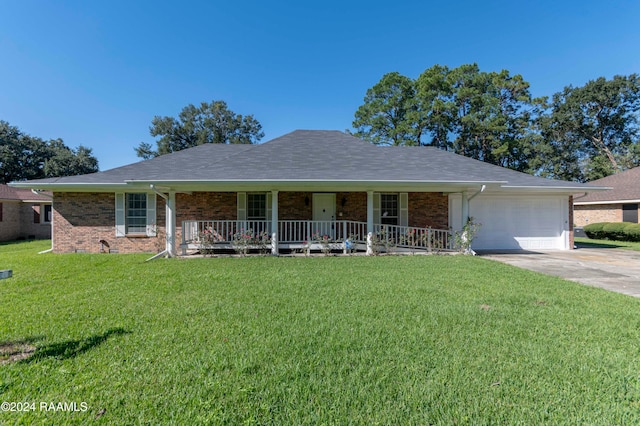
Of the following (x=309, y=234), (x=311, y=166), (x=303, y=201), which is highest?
(x=311, y=166)

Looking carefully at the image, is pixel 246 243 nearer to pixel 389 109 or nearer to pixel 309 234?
pixel 309 234

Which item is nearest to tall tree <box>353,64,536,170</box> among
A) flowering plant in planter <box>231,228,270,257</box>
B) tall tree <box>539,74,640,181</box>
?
tall tree <box>539,74,640,181</box>

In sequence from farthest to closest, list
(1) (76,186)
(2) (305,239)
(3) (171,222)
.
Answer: (2) (305,239), (1) (76,186), (3) (171,222)

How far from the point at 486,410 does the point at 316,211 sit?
9.13 m

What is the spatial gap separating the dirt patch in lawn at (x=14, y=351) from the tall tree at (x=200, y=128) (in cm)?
3082

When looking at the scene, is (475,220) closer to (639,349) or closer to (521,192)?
(521,192)

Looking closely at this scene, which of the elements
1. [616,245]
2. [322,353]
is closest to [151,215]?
[322,353]

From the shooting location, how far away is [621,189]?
16.3 m

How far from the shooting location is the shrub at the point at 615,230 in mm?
14197

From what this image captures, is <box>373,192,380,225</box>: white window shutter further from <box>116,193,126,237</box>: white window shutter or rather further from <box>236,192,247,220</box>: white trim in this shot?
<box>116,193,126,237</box>: white window shutter

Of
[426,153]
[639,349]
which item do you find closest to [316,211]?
[426,153]

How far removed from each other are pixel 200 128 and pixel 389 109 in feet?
71.0

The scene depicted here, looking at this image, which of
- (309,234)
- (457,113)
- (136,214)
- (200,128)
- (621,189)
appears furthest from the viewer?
(200,128)

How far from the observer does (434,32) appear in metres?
17.5
